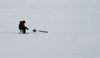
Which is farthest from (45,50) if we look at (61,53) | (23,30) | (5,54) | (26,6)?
(26,6)

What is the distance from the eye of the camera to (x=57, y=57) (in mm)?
4273

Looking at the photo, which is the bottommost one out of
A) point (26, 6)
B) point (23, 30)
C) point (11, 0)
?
point (23, 30)

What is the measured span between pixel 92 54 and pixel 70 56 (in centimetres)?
70

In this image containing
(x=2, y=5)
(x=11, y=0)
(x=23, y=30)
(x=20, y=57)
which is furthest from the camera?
(x=11, y=0)

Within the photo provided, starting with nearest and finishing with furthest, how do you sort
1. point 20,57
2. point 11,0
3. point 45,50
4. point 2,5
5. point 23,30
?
point 20,57, point 45,50, point 23,30, point 2,5, point 11,0

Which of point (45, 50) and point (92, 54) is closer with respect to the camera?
point (92, 54)

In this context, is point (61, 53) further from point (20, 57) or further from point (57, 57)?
point (20, 57)

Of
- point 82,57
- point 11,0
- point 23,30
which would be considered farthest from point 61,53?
point 11,0

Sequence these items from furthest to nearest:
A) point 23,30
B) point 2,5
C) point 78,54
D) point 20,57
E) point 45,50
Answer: point 2,5 < point 23,30 < point 45,50 < point 78,54 < point 20,57

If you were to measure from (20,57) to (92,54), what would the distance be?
211 cm

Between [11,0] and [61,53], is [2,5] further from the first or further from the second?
A: [61,53]

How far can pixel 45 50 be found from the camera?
16.4 ft

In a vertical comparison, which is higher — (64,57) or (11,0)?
(11,0)

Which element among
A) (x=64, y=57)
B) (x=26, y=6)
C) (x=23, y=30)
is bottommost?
(x=64, y=57)
